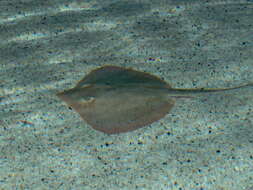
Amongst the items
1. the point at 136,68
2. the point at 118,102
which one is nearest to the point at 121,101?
the point at 118,102

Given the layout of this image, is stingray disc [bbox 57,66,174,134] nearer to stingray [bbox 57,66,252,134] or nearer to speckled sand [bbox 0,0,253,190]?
stingray [bbox 57,66,252,134]

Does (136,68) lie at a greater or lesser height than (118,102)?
lesser

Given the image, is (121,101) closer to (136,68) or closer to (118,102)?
(118,102)

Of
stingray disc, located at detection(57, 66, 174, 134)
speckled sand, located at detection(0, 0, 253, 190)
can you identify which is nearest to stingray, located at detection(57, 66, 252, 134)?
stingray disc, located at detection(57, 66, 174, 134)

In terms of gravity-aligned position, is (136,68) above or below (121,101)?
below

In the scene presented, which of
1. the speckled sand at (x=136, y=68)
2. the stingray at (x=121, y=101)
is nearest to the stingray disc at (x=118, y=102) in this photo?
the stingray at (x=121, y=101)

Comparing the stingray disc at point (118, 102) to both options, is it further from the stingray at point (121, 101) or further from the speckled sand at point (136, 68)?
the speckled sand at point (136, 68)

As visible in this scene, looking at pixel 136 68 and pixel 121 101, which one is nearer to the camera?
pixel 121 101
